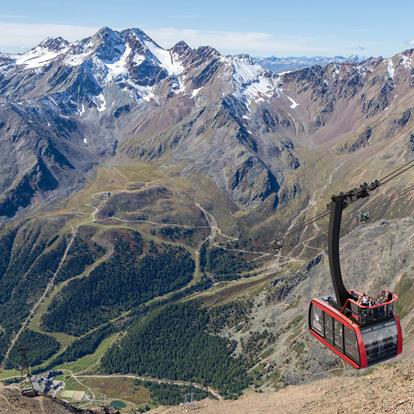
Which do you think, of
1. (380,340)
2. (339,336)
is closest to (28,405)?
(339,336)

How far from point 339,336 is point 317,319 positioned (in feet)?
16.2

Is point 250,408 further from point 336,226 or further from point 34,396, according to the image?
point 336,226

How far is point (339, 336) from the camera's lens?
5969 centimetres

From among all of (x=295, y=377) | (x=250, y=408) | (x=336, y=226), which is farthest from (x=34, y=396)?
(x=295, y=377)

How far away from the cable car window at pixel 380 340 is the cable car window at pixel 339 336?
12.7ft

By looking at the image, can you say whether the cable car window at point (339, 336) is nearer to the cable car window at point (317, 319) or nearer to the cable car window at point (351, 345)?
the cable car window at point (351, 345)

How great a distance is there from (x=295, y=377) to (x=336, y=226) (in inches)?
5755

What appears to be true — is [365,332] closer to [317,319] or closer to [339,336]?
[339,336]

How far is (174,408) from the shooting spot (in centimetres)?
9694

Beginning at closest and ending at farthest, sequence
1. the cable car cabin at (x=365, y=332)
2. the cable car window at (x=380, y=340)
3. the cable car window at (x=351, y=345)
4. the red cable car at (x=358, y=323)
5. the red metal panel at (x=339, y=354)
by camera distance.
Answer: the red cable car at (x=358, y=323)
the cable car cabin at (x=365, y=332)
the cable car window at (x=380, y=340)
the cable car window at (x=351, y=345)
the red metal panel at (x=339, y=354)

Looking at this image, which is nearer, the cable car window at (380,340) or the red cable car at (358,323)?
the red cable car at (358,323)

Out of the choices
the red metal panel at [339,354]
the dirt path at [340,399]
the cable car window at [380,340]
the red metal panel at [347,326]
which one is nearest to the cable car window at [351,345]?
the red metal panel at [347,326]

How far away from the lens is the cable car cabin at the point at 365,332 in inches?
2186

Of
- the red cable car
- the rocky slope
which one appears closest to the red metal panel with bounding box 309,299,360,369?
the red cable car
